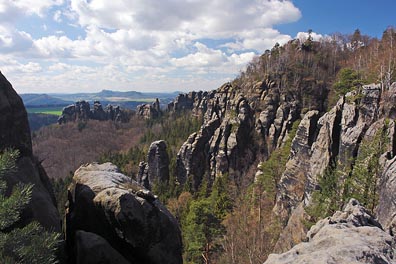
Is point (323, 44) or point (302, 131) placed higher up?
point (323, 44)

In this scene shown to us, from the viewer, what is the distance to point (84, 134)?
160000mm

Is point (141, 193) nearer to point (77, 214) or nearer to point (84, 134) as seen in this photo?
point (77, 214)

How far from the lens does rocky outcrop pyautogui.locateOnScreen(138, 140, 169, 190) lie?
78438 mm

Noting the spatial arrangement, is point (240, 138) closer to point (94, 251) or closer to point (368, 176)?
point (368, 176)

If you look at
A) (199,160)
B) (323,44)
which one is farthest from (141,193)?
(323,44)

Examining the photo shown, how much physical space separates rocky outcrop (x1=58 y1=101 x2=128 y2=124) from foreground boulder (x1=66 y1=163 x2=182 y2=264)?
17358 cm

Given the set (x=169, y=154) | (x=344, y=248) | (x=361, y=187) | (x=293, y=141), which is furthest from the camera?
(x=169, y=154)

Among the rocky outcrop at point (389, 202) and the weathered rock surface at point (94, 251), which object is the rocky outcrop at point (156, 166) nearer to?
the weathered rock surface at point (94, 251)

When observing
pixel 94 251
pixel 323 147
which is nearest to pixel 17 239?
pixel 94 251

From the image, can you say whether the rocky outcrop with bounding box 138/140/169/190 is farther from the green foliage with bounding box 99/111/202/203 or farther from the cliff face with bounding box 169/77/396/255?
the cliff face with bounding box 169/77/396/255

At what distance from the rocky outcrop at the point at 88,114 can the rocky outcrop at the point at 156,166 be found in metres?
110

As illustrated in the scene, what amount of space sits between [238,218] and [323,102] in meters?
47.2

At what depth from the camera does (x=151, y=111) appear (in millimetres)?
173500

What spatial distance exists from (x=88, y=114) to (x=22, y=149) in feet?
594
